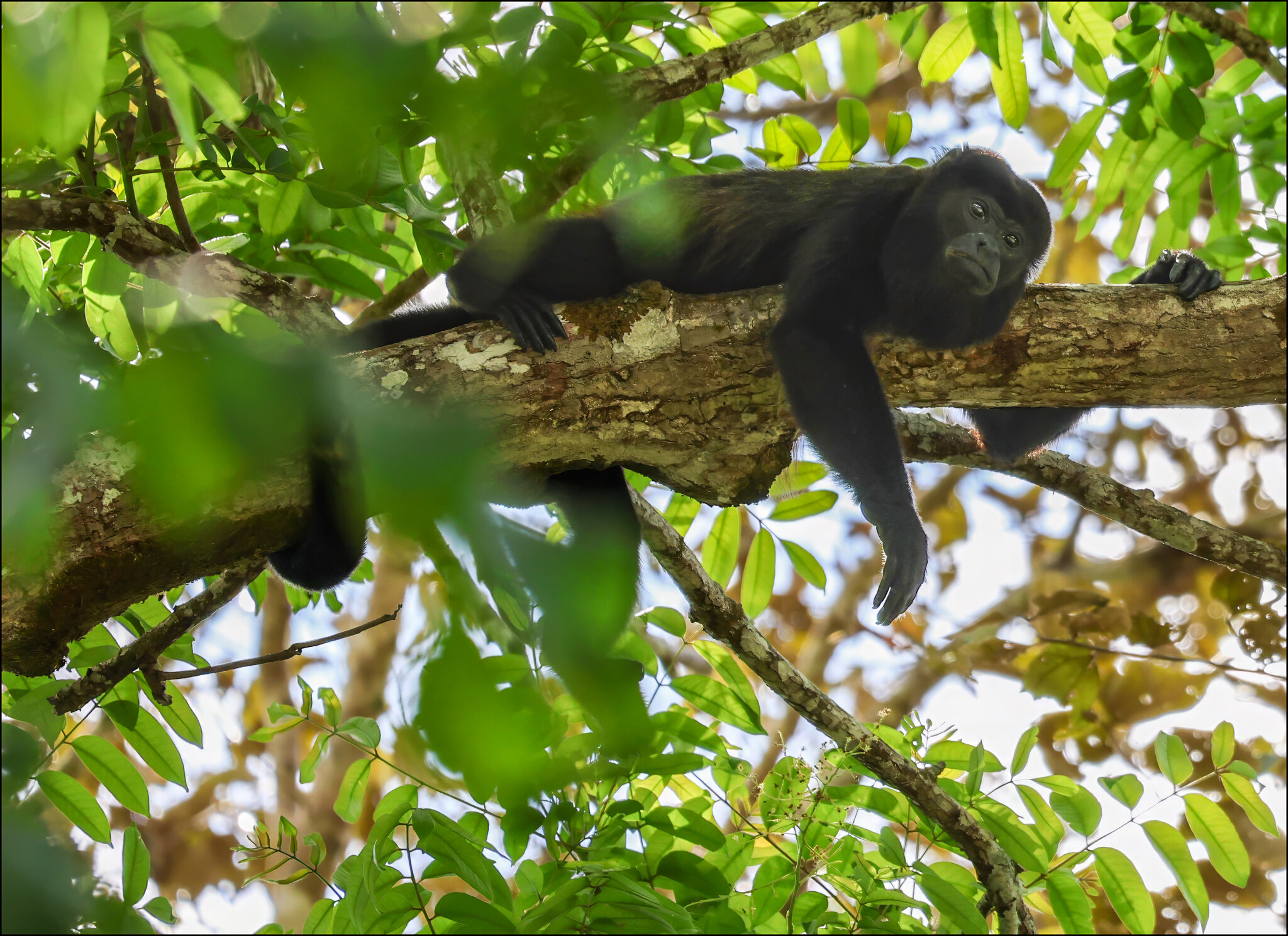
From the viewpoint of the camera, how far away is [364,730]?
6.41 ft

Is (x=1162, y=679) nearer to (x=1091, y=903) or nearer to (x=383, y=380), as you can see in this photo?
(x=1091, y=903)

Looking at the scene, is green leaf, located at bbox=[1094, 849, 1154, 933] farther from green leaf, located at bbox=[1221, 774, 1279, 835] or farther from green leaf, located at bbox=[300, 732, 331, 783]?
green leaf, located at bbox=[300, 732, 331, 783]

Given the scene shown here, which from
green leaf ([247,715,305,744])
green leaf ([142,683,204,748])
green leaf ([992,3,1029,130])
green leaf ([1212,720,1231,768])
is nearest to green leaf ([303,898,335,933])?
green leaf ([247,715,305,744])

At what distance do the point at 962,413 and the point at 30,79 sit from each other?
3.22m

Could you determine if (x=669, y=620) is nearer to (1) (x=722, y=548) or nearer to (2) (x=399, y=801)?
(1) (x=722, y=548)

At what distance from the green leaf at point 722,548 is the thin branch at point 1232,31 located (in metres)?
1.75

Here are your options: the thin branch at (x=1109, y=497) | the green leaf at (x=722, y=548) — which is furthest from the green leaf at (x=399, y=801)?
the thin branch at (x=1109, y=497)

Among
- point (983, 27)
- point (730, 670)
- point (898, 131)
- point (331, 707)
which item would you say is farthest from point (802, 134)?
point (331, 707)

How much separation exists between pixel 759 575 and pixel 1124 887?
4.13ft

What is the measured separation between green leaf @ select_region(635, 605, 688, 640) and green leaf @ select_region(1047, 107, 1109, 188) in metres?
1.77

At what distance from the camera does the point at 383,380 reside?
7.02 ft

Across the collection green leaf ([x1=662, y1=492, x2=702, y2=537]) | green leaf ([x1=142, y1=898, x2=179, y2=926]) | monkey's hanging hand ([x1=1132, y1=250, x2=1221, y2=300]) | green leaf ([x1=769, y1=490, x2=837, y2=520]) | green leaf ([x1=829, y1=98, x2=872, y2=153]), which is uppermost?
green leaf ([x1=829, y1=98, x2=872, y2=153])

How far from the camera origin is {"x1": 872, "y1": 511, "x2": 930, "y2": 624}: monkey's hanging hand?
2721mm

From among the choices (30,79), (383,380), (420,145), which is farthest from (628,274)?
(30,79)
